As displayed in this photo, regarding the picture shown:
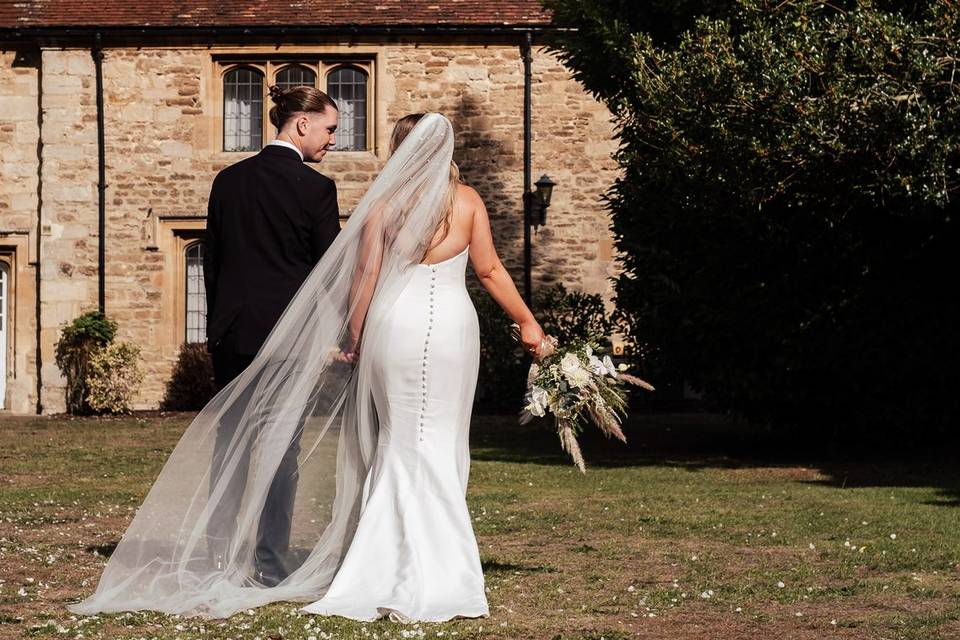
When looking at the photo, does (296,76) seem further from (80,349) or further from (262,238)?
(262,238)

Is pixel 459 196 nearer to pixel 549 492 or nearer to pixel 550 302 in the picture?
pixel 549 492

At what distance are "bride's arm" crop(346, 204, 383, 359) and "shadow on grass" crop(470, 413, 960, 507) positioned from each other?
5.92 metres

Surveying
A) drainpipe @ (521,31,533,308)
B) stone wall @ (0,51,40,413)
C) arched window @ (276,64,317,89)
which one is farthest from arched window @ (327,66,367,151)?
stone wall @ (0,51,40,413)

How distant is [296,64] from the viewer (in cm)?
2134

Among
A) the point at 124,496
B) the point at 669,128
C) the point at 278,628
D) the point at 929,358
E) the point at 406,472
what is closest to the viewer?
the point at 278,628

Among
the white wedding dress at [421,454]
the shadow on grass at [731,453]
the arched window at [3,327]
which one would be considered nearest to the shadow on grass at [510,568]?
the white wedding dress at [421,454]

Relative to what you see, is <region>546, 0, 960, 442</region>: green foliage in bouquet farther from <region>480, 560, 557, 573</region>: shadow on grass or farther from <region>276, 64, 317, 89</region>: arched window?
<region>276, 64, 317, 89</region>: arched window

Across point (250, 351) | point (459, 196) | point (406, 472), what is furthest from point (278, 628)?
point (459, 196)

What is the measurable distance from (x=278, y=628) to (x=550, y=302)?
45.8 ft

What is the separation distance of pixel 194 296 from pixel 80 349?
200cm

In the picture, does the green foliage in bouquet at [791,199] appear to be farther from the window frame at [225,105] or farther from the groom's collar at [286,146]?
the window frame at [225,105]

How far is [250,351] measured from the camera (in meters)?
6.07

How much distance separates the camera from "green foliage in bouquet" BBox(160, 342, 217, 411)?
21.0 meters

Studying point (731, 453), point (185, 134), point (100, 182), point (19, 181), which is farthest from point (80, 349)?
point (731, 453)
